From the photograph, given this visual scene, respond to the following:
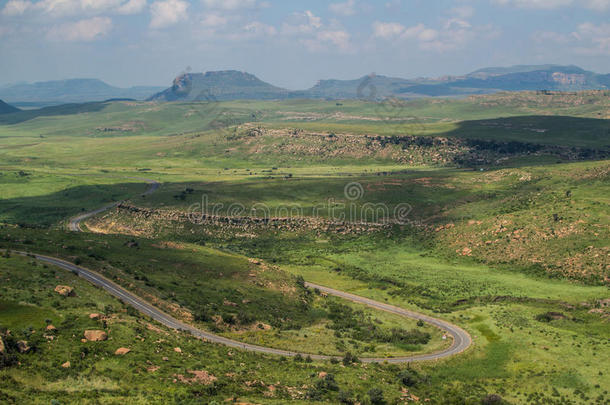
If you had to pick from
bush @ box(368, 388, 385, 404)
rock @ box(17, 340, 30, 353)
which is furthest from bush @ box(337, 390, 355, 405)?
rock @ box(17, 340, 30, 353)

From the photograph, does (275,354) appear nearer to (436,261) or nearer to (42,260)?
(42,260)

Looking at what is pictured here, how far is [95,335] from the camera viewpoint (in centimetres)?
4869

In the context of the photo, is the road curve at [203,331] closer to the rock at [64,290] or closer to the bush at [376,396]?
the rock at [64,290]

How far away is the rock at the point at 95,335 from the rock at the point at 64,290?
40.2ft

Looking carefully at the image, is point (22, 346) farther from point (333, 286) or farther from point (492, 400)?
point (333, 286)

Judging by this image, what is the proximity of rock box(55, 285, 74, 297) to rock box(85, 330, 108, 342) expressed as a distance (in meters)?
12.2

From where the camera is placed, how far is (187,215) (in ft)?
489

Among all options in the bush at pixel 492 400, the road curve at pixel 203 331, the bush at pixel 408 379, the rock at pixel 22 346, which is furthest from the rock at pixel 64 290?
the bush at pixel 492 400

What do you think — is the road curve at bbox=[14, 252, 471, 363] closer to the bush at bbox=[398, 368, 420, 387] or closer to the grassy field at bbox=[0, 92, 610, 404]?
the grassy field at bbox=[0, 92, 610, 404]

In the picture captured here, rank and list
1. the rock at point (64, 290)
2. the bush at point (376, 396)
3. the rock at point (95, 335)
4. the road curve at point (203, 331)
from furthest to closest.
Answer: the road curve at point (203, 331) → the rock at point (64, 290) → the rock at point (95, 335) → the bush at point (376, 396)

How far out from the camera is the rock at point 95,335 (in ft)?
158

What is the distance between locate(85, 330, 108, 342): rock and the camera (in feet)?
158

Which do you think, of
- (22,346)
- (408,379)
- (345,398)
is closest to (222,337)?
(345,398)

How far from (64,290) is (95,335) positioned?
14047mm
